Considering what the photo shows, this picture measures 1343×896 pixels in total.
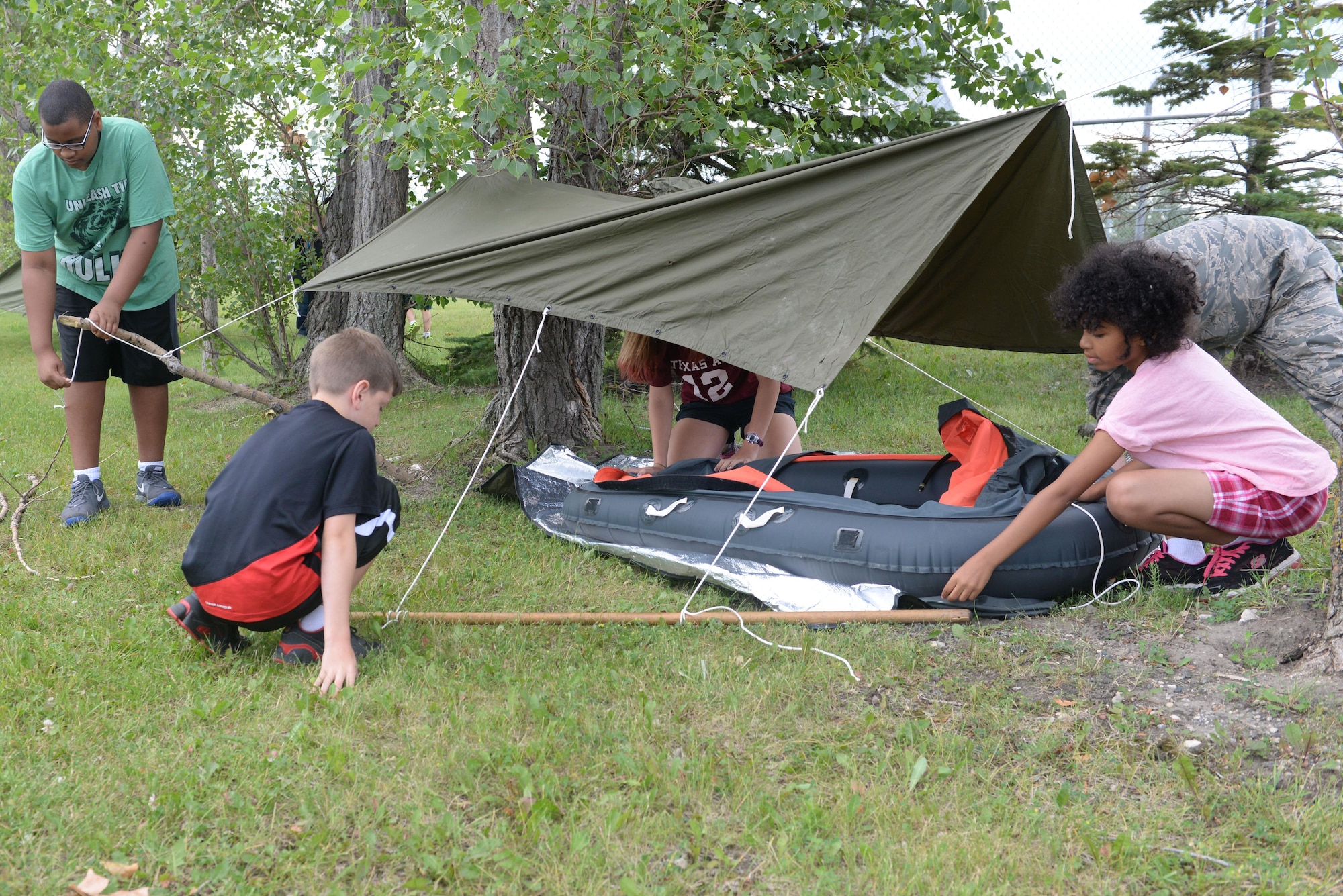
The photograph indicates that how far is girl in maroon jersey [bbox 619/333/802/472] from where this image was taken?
3.83 m

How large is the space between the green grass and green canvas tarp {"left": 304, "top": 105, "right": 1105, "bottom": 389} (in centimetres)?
79

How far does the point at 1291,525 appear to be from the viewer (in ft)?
8.16

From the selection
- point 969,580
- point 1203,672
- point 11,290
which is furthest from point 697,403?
point 11,290

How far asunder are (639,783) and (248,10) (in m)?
5.40

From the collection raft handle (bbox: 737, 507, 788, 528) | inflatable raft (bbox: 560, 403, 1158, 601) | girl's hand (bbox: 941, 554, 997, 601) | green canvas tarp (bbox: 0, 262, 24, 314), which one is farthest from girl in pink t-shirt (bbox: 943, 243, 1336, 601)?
green canvas tarp (bbox: 0, 262, 24, 314)

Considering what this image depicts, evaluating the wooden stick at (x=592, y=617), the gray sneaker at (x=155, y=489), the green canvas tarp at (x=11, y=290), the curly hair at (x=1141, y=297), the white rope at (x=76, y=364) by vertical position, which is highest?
the curly hair at (x=1141, y=297)

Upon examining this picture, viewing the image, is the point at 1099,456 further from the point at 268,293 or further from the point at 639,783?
the point at 268,293

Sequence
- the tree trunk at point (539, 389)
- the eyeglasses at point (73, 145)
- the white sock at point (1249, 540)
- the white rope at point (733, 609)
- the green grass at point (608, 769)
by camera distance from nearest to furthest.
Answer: the green grass at point (608, 769) → the white rope at point (733, 609) → the white sock at point (1249, 540) → the eyeglasses at point (73, 145) → the tree trunk at point (539, 389)

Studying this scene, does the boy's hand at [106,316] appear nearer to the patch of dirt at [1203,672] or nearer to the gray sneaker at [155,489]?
the gray sneaker at [155,489]

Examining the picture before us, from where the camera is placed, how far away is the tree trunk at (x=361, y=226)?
17.9 feet

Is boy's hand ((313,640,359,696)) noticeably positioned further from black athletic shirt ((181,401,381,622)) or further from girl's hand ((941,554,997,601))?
girl's hand ((941,554,997,601))

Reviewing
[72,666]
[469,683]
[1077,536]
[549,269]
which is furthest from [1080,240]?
[72,666]

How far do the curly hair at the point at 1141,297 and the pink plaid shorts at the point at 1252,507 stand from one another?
1.22ft

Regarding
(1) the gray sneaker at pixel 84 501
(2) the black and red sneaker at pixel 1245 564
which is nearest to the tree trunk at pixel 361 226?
(1) the gray sneaker at pixel 84 501
